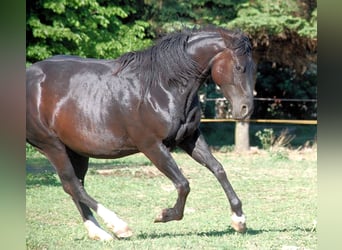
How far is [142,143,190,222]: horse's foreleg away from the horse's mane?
54 centimetres

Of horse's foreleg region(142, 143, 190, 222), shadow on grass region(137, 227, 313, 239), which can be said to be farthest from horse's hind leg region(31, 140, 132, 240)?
horse's foreleg region(142, 143, 190, 222)

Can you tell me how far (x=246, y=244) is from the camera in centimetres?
471

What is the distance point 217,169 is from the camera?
489cm

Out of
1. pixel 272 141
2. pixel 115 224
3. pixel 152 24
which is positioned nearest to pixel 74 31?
pixel 152 24

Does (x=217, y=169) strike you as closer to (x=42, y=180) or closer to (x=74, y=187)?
(x=74, y=187)

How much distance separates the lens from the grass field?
16.4ft

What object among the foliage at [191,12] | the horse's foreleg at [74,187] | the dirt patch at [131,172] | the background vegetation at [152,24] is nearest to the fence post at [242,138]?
the background vegetation at [152,24]

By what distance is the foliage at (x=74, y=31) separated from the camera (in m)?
12.0

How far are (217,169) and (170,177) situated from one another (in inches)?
15.5
